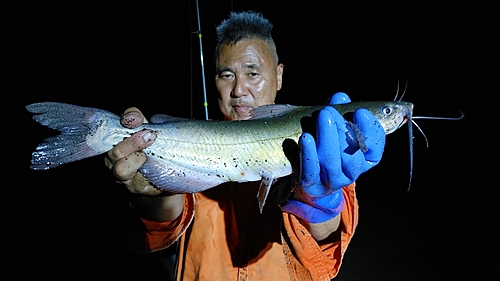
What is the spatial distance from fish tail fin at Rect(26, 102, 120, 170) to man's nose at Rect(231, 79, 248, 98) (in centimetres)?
93

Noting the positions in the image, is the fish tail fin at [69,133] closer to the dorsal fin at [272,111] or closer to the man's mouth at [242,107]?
the dorsal fin at [272,111]

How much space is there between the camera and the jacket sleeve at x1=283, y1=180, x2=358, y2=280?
1647mm

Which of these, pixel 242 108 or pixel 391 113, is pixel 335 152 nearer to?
pixel 391 113

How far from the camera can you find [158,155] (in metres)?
1.54

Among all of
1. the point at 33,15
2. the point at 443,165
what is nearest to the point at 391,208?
the point at 443,165

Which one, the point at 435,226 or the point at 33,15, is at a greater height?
the point at 33,15

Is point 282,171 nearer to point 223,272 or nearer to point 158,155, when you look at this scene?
point 158,155

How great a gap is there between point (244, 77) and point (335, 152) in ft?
3.63

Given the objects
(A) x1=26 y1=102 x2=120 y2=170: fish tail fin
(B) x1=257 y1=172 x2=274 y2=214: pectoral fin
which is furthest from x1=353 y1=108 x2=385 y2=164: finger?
(A) x1=26 y1=102 x2=120 y2=170: fish tail fin

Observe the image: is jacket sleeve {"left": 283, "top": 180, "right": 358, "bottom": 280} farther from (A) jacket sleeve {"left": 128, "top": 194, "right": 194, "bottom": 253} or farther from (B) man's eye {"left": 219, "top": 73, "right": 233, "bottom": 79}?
(B) man's eye {"left": 219, "top": 73, "right": 233, "bottom": 79}

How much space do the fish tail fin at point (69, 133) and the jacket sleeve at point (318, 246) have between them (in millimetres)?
1025

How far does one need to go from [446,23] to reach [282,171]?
510 inches

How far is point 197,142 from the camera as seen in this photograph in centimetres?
155

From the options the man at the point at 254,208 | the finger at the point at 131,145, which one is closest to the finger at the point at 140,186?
the man at the point at 254,208
